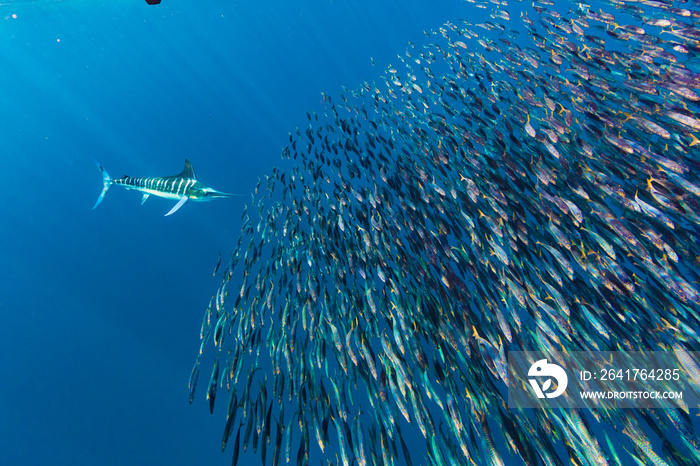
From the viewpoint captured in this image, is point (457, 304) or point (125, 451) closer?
point (457, 304)

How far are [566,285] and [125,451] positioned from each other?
13.3m

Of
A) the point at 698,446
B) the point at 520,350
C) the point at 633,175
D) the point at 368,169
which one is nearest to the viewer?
the point at 698,446

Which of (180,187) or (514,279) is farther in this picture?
(180,187)

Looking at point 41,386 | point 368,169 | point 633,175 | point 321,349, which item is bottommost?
point 321,349

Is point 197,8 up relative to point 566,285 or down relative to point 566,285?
up

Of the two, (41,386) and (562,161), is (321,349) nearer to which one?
(562,161)

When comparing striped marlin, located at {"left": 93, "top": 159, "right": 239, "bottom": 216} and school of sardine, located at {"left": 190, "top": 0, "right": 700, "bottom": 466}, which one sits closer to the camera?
school of sardine, located at {"left": 190, "top": 0, "right": 700, "bottom": 466}

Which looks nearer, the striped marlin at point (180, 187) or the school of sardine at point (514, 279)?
the school of sardine at point (514, 279)

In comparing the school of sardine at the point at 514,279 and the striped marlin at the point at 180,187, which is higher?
the striped marlin at the point at 180,187

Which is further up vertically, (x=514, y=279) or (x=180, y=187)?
(x=180, y=187)

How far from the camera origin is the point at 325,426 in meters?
2.59

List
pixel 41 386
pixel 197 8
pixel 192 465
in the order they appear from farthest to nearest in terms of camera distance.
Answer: pixel 197 8 → pixel 41 386 → pixel 192 465

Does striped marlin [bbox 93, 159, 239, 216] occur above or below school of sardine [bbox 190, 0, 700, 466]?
above

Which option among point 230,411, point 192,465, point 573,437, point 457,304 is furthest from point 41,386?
point 573,437
